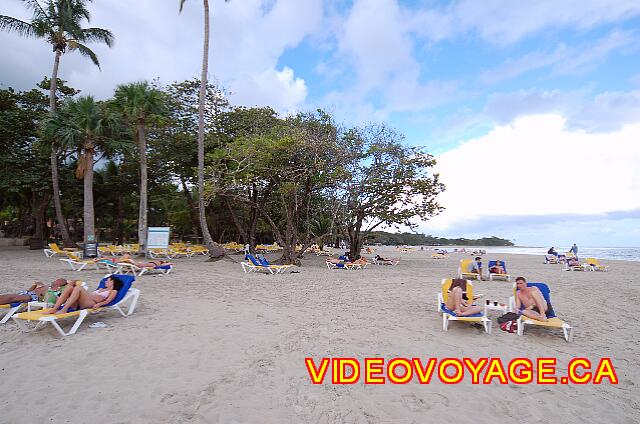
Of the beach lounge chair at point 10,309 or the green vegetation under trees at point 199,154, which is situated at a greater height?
the green vegetation under trees at point 199,154

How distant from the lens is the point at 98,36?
22625mm

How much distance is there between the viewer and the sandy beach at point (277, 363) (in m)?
3.35

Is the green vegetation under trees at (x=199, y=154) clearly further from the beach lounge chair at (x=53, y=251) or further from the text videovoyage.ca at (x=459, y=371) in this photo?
the text videovoyage.ca at (x=459, y=371)

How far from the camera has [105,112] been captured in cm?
1906

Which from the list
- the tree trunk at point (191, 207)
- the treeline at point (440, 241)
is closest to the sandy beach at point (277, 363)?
the tree trunk at point (191, 207)

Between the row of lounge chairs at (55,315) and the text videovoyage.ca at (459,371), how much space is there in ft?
11.8

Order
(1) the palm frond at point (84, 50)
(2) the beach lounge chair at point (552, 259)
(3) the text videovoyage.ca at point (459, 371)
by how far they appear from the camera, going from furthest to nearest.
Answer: (2) the beach lounge chair at point (552, 259) → (1) the palm frond at point (84, 50) → (3) the text videovoyage.ca at point (459, 371)

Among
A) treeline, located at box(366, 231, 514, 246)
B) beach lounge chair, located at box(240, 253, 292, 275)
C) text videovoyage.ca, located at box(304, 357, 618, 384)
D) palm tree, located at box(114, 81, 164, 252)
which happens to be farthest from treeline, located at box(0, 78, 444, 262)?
treeline, located at box(366, 231, 514, 246)

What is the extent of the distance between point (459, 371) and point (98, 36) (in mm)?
27128

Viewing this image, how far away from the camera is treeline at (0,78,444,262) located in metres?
17.9

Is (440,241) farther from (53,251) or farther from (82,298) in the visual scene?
(82,298)

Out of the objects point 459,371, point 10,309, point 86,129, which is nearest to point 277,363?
Answer: point 459,371

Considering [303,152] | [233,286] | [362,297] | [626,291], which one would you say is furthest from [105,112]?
[626,291]

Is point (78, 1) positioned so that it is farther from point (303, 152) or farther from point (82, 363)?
point (82, 363)
